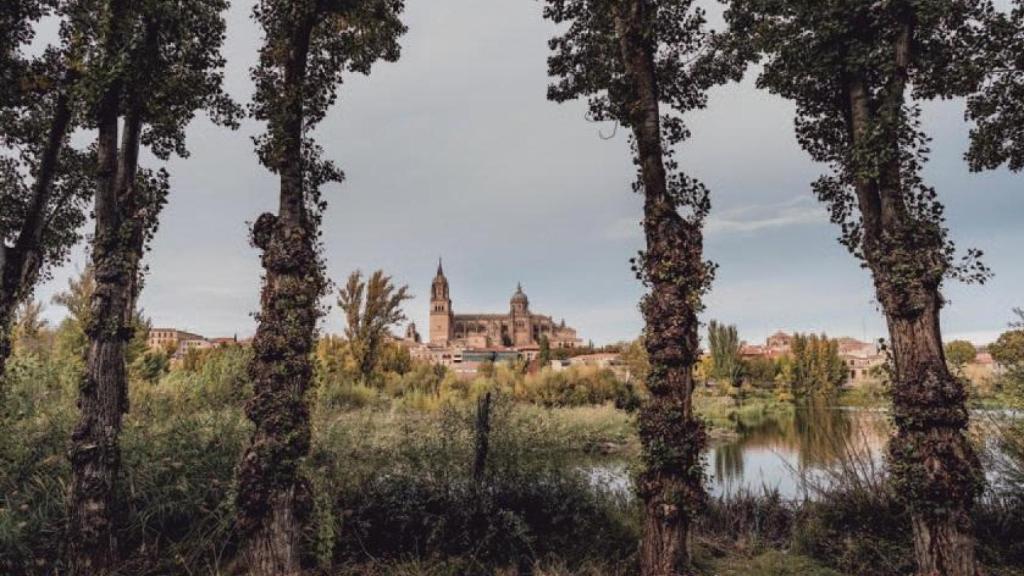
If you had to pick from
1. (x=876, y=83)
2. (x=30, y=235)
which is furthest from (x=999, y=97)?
(x=30, y=235)

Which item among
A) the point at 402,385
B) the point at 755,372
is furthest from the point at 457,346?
the point at 402,385

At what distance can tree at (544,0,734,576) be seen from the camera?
4359 millimetres

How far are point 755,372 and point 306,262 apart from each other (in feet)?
146

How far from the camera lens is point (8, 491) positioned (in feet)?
16.3

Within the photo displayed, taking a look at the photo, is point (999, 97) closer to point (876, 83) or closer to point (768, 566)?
point (876, 83)

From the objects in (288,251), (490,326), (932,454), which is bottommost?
(932,454)

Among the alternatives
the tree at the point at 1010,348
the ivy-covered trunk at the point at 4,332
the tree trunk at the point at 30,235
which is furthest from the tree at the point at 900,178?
the ivy-covered trunk at the point at 4,332

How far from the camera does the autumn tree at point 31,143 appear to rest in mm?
5809

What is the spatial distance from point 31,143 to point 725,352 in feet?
128

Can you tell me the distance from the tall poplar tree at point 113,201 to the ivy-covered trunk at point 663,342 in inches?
179

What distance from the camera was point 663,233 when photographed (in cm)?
482

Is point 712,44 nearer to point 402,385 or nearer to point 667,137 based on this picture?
point 667,137

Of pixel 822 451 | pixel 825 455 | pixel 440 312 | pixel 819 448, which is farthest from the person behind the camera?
pixel 440 312

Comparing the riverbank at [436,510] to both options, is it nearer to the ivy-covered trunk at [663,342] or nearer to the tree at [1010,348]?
the ivy-covered trunk at [663,342]
